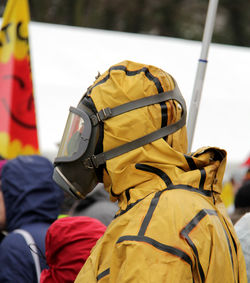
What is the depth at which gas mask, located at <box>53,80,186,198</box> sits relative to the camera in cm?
156

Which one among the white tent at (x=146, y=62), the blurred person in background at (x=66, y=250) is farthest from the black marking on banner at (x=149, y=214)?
the white tent at (x=146, y=62)

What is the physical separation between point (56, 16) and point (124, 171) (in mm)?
7106

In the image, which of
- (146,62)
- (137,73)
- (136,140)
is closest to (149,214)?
(136,140)

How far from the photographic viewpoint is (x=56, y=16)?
8234mm

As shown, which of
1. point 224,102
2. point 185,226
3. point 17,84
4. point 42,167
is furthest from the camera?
point 224,102

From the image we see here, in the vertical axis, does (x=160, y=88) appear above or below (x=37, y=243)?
above

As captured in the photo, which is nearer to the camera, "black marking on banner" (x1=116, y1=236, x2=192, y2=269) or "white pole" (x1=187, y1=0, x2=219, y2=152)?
"black marking on banner" (x1=116, y1=236, x2=192, y2=269)

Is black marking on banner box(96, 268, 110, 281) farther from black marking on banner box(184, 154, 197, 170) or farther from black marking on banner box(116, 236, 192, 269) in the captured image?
black marking on banner box(184, 154, 197, 170)

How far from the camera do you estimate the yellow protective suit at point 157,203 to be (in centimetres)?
133

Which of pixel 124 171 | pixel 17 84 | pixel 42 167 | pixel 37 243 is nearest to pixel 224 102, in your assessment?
pixel 17 84

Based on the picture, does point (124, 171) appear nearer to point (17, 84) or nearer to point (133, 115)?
point (133, 115)

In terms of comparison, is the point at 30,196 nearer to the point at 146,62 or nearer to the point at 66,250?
the point at 66,250

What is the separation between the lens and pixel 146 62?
18.0 ft

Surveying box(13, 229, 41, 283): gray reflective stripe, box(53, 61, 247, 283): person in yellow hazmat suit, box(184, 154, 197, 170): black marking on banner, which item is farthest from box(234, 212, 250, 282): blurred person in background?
box(13, 229, 41, 283): gray reflective stripe
